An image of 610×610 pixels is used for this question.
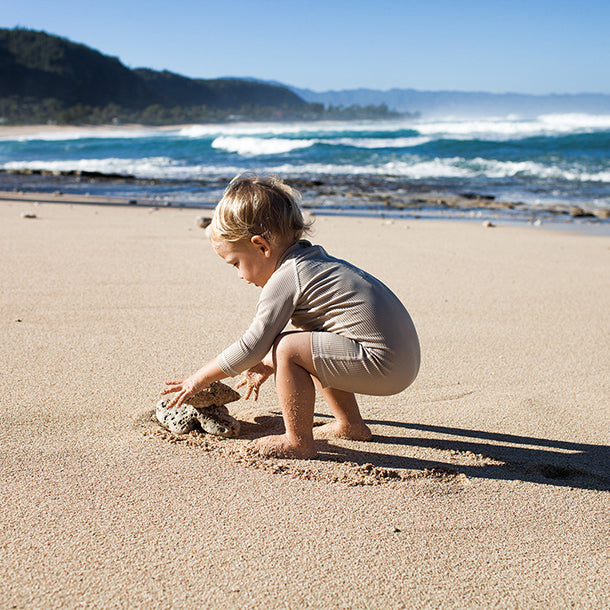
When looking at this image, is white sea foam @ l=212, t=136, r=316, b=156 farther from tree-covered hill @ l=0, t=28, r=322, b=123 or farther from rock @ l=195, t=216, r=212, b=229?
tree-covered hill @ l=0, t=28, r=322, b=123

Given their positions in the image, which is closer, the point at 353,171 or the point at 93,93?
the point at 353,171

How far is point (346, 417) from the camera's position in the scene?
2488 mm

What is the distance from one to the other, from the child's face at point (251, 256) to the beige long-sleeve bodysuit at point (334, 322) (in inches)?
2.8

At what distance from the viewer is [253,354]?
2.20 meters

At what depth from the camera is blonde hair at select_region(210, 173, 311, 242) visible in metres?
2.18

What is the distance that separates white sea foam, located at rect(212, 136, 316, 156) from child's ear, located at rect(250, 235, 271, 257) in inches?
1013

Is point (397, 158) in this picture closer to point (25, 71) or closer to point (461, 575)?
point (461, 575)

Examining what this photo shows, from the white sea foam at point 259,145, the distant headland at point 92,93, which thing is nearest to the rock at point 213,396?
the white sea foam at point 259,145

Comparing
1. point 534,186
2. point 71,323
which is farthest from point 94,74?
point 71,323

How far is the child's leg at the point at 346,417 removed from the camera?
247cm

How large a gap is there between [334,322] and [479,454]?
2.46ft

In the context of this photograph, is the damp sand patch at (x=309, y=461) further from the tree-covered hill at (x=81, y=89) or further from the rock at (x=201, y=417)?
the tree-covered hill at (x=81, y=89)

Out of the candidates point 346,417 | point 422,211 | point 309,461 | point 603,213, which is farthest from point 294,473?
point 603,213

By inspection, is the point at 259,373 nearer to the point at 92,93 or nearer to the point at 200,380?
the point at 200,380
